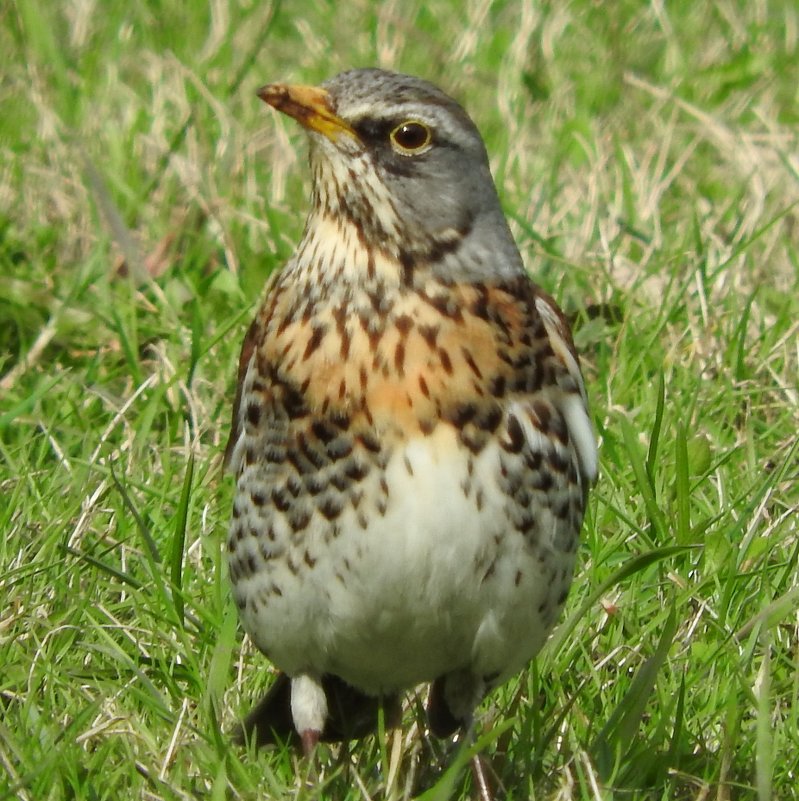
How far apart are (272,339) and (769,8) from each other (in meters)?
A: 5.67

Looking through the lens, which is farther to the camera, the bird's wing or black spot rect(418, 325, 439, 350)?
the bird's wing

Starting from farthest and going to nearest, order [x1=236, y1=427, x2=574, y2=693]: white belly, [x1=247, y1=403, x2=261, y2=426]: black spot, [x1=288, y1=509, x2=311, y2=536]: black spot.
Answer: [x1=247, y1=403, x2=261, y2=426]: black spot → [x1=288, y1=509, x2=311, y2=536]: black spot → [x1=236, y1=427, x2=574, y2=693]: white belly

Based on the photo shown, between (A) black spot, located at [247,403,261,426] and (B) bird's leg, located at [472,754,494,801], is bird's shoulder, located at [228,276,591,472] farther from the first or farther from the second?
(B) bird's leg, located at [472,754,494,801]

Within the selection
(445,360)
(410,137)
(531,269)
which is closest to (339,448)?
(445,360)

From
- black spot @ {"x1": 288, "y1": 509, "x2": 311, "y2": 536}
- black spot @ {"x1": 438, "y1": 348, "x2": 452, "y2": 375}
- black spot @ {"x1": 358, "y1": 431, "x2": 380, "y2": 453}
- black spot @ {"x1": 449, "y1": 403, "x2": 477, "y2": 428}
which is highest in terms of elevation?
black spot @ {"x1": 438, "y1": 348, "x2": 452, "y2": 375}

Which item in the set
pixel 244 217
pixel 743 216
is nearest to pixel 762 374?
pixel 743 216

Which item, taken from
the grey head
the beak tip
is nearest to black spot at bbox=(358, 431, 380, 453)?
the grey head

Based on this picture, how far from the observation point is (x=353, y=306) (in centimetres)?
399

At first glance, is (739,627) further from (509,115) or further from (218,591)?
(509,115)

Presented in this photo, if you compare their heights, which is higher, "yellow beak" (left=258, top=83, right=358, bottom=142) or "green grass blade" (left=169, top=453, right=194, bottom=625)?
"yellow beak" (left=258, top=83, right=358, bottom=142)

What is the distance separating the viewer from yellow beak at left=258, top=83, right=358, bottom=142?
401 centimetres

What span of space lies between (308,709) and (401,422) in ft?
2.79

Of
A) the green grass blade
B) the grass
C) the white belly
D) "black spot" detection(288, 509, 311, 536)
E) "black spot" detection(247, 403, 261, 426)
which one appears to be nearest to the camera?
the white belly

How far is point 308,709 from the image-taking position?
4.34 meters
